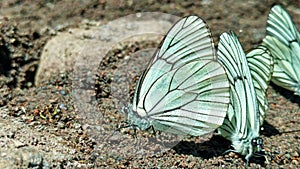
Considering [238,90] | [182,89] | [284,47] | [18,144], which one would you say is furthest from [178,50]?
[284,47]

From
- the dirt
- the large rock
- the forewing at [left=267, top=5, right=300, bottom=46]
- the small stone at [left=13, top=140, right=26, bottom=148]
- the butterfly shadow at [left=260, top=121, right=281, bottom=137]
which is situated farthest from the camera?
the forewing at [left=267, top=5, right=300, bottom=46]

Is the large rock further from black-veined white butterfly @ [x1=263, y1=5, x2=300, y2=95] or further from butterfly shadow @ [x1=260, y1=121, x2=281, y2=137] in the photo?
butterfly shadow @ [x1=260, y1=121, x2=281, y2=137]

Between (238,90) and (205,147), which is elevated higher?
(238,90)

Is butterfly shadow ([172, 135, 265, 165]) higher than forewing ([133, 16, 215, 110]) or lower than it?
lower

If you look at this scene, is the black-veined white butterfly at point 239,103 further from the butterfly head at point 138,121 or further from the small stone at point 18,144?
the small stone at point 18,144

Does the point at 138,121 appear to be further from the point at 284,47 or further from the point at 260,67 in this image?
the point at 284,47

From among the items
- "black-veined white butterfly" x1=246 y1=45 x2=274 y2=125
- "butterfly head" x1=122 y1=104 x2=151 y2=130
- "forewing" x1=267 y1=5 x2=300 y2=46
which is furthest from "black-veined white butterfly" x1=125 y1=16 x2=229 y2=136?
Answer: "forewing" x1=267 y1=5 x2=300 y2=46
